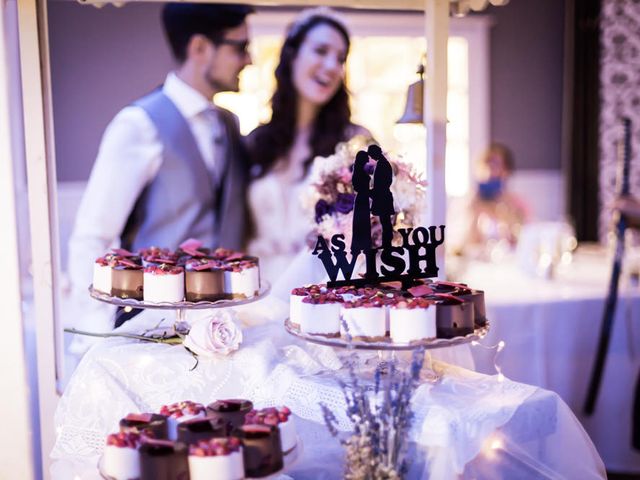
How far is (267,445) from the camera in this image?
6.07 ft

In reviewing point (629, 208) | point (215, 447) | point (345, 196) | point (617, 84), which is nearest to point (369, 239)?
point (345, 196)

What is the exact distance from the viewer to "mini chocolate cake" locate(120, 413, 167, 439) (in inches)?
75.4

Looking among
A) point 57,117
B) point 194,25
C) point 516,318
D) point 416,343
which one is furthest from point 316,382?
point 57,117

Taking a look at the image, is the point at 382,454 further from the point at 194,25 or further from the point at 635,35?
the point at 635,35

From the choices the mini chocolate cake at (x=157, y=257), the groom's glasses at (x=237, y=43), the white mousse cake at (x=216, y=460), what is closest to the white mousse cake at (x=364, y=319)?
the white mousse cake at (x=216, y=460)

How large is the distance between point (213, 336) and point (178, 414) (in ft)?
1.43

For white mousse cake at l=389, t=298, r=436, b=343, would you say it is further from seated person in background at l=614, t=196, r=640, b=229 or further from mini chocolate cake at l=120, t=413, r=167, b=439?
seated person in background at l=614, t=196, r=640, b=229

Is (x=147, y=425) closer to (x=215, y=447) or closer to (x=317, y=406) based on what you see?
(x=215, y=447)

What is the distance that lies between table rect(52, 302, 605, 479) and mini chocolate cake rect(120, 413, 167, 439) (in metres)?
0.32

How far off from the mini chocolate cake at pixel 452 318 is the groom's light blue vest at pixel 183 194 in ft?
7.90

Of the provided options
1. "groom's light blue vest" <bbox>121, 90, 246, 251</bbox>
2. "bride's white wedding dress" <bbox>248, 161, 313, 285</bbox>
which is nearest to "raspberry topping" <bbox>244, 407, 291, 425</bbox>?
"groom's light blue vest" <bbox>121, 90, 246, 251</bbox>

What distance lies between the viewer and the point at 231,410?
2.03m

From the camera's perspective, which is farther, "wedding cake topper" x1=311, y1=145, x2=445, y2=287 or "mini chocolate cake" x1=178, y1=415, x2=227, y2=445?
"wedding cake topper" x1=311, y1=145, x2=445, y2=287

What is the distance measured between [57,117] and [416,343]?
3.96 meters
